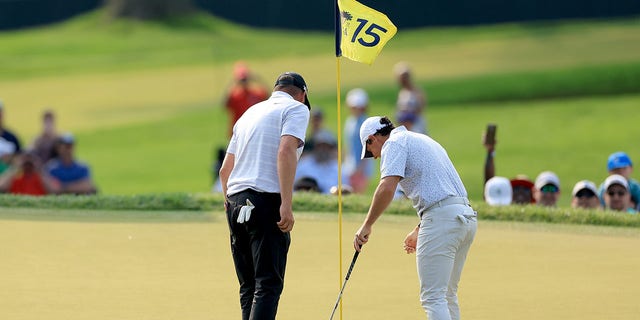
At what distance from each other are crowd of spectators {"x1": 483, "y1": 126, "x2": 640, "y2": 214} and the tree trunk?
2653 centimetres

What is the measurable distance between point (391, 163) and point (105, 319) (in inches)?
78.4

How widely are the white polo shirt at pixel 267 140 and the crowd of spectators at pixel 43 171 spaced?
25.0ft

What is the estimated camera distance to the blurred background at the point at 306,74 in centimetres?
2448

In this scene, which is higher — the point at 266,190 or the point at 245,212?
the point at 266,190

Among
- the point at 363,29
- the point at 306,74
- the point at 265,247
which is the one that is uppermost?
the point at 306,74

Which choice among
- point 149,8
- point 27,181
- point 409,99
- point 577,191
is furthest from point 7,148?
point 149,8

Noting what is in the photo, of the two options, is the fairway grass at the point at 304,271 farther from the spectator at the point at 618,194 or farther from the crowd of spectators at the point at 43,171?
the crowd of spectators at the point at 43,171

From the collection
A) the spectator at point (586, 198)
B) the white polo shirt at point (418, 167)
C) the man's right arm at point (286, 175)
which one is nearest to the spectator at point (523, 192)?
the spectator at point (586, 198)

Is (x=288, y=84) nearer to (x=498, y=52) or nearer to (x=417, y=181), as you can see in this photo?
(x=417, y=181)

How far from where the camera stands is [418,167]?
280 inches

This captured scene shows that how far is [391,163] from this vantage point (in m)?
7.04

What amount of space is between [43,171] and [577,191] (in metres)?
7.02

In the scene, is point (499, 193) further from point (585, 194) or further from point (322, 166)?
point (322, 166)

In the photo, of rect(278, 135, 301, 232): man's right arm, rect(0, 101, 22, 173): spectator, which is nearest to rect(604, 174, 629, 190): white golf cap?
rect(278, 135, 301, 232): man's right arm
